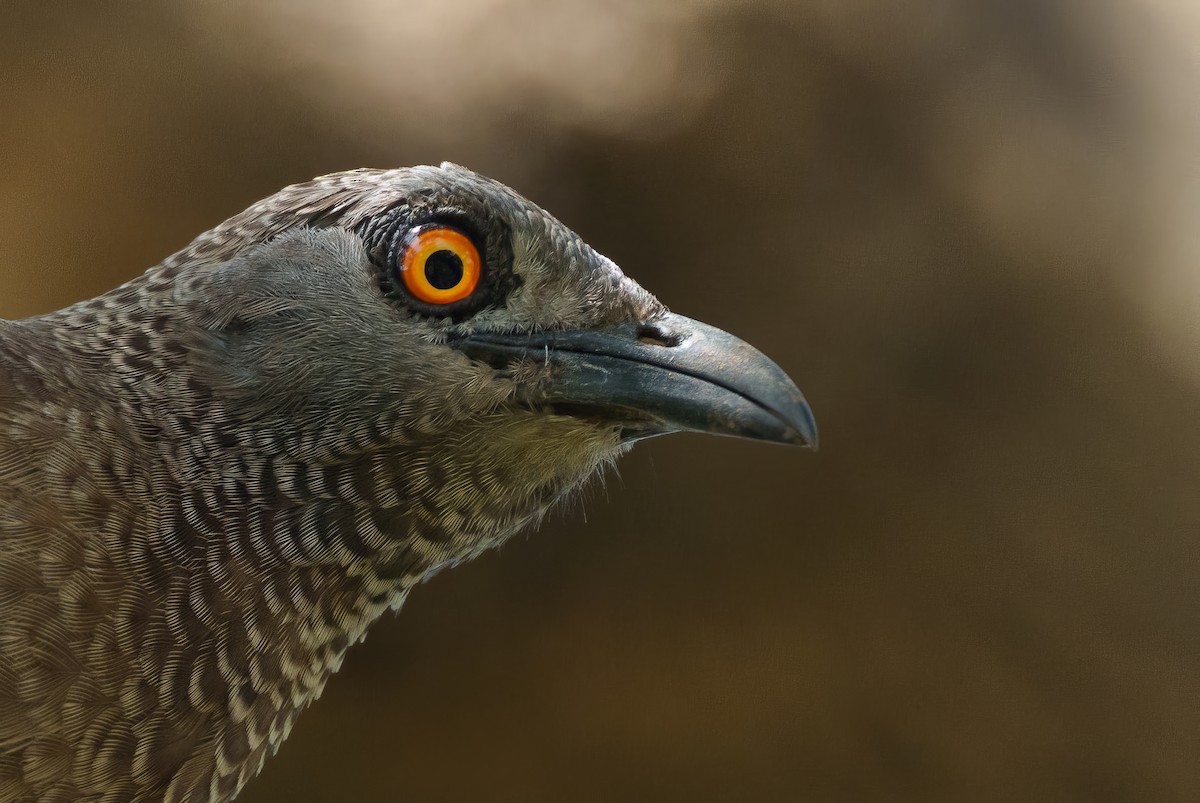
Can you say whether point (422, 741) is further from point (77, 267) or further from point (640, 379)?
point (640, 379)

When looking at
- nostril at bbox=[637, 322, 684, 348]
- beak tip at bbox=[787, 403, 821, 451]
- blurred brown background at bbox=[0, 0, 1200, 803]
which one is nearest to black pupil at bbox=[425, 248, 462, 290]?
nostril at bbox=[637, 322, 684, 348]

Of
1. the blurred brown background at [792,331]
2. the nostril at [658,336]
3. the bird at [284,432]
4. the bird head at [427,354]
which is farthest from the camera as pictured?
the blurred brown background at [792,331]

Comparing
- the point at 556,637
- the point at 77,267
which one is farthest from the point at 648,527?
the point at 77,267

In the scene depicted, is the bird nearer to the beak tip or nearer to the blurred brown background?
the beak tip

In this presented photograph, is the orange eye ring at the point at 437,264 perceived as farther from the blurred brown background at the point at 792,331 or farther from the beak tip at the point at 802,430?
the blurred brown background at the point at 792,331

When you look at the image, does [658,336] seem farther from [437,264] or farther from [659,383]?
[437,264]

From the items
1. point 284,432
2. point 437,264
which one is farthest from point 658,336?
point 284,432

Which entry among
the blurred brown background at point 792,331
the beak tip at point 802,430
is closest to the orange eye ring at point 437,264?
the beak tip at point 802,430

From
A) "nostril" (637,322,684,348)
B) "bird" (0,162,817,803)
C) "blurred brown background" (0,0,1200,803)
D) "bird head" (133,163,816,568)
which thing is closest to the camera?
"bird" (0,162,817,803)
